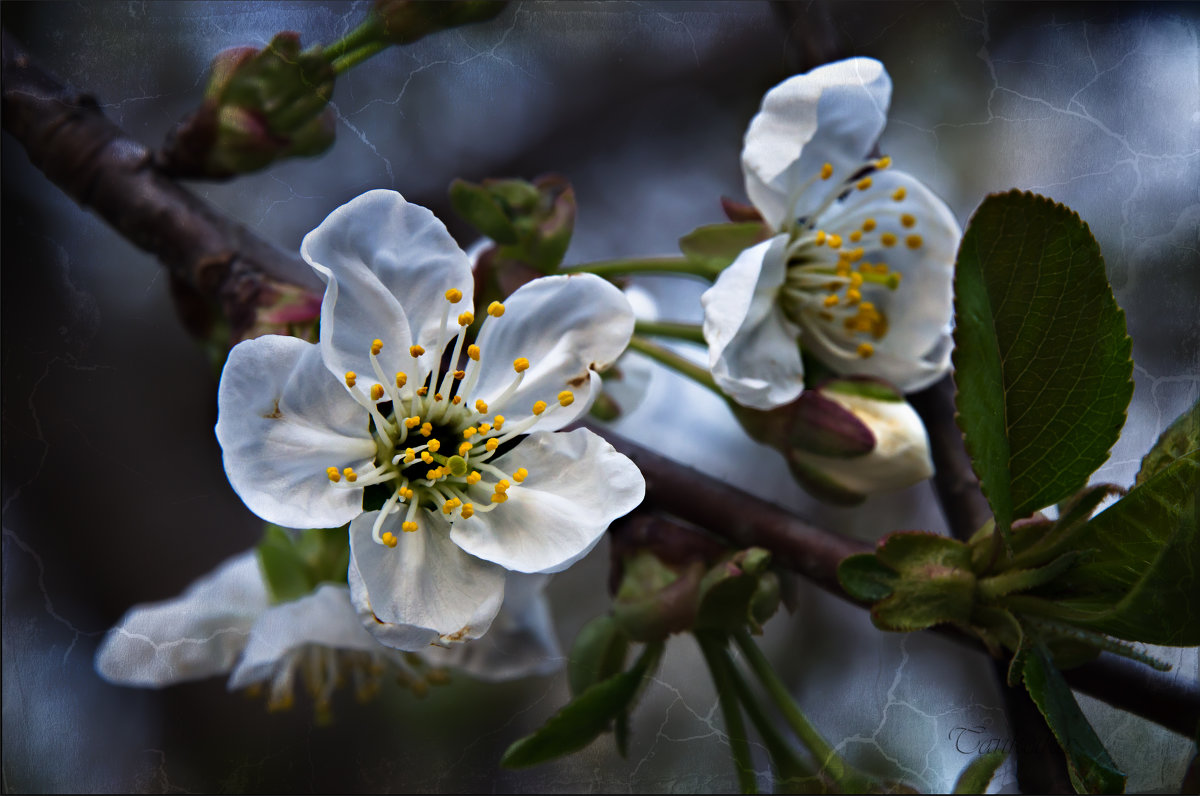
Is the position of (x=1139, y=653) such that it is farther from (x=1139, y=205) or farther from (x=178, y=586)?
(x=178, y=586)

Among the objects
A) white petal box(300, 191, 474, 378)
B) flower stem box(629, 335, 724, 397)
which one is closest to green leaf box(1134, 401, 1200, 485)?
flower stem box(629, 335, 724, 397)

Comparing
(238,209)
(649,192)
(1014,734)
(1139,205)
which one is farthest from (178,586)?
(1139,205)

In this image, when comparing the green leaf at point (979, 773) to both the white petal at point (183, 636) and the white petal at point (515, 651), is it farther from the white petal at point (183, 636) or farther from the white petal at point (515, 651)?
the white petal at point (183, 636)

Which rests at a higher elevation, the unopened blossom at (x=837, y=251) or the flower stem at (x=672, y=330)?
the unopened blossom at (x=837, y=251)

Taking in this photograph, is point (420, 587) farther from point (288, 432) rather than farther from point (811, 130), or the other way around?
point (811, 130)

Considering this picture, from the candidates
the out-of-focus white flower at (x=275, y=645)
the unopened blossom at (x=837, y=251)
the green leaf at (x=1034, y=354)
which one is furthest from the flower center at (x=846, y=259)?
the out-of-focus white flower at (x=275, y=645)

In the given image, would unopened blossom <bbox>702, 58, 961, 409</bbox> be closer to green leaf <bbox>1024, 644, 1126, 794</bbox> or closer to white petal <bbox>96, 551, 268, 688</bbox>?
green leaf <bbox>1024, 644, 1126, 794</bbox>
